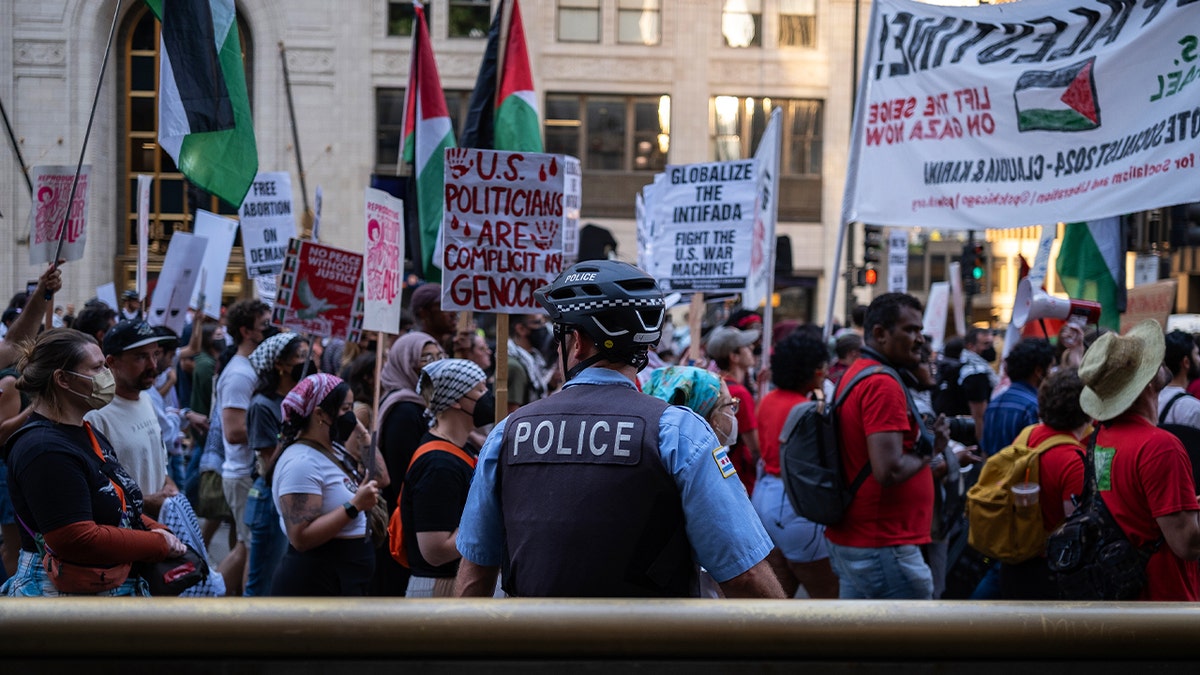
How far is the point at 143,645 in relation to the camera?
2.09 meters

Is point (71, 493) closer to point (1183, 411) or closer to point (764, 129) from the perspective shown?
point (1183, 411)

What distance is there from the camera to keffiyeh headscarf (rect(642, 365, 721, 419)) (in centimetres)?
451

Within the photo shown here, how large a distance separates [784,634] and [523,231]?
4.18m

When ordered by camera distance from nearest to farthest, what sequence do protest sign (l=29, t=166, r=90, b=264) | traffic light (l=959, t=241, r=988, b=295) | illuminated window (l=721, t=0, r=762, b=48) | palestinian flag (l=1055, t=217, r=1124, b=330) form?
palestinian flag (l=1055, t=217, r=1124, b=330) < protest sign (l=29, t=166, r=90, b=264) < traffic light (l=959, t=241, r=988, b=295) < illuminated window (l=721, t=0, r=762, b=48)

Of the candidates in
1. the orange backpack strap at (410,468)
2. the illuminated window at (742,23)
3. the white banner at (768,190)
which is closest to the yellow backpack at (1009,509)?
the orange backpack strap at (410,468)

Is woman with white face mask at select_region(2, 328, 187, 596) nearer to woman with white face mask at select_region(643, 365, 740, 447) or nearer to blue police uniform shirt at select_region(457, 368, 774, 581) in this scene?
woman with white face mask at select_region(643, 365, 740, 447)

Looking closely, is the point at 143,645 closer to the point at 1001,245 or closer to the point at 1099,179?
the point at 1099,179

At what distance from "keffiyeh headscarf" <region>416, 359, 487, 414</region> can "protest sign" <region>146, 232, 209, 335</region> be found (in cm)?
576

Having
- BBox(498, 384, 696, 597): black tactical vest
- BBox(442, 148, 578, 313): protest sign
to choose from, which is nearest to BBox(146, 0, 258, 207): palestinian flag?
BBox(442, 148, 578, 313): protest sign

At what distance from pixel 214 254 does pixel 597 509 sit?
10.6 m

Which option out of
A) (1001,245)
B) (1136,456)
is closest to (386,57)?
(1001,245)

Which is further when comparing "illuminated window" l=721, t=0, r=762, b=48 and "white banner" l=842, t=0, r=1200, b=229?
"illuminated window" l=721, t=0, r=762, b=48

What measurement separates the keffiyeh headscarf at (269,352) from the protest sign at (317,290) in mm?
1141

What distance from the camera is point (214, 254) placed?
1253cm
